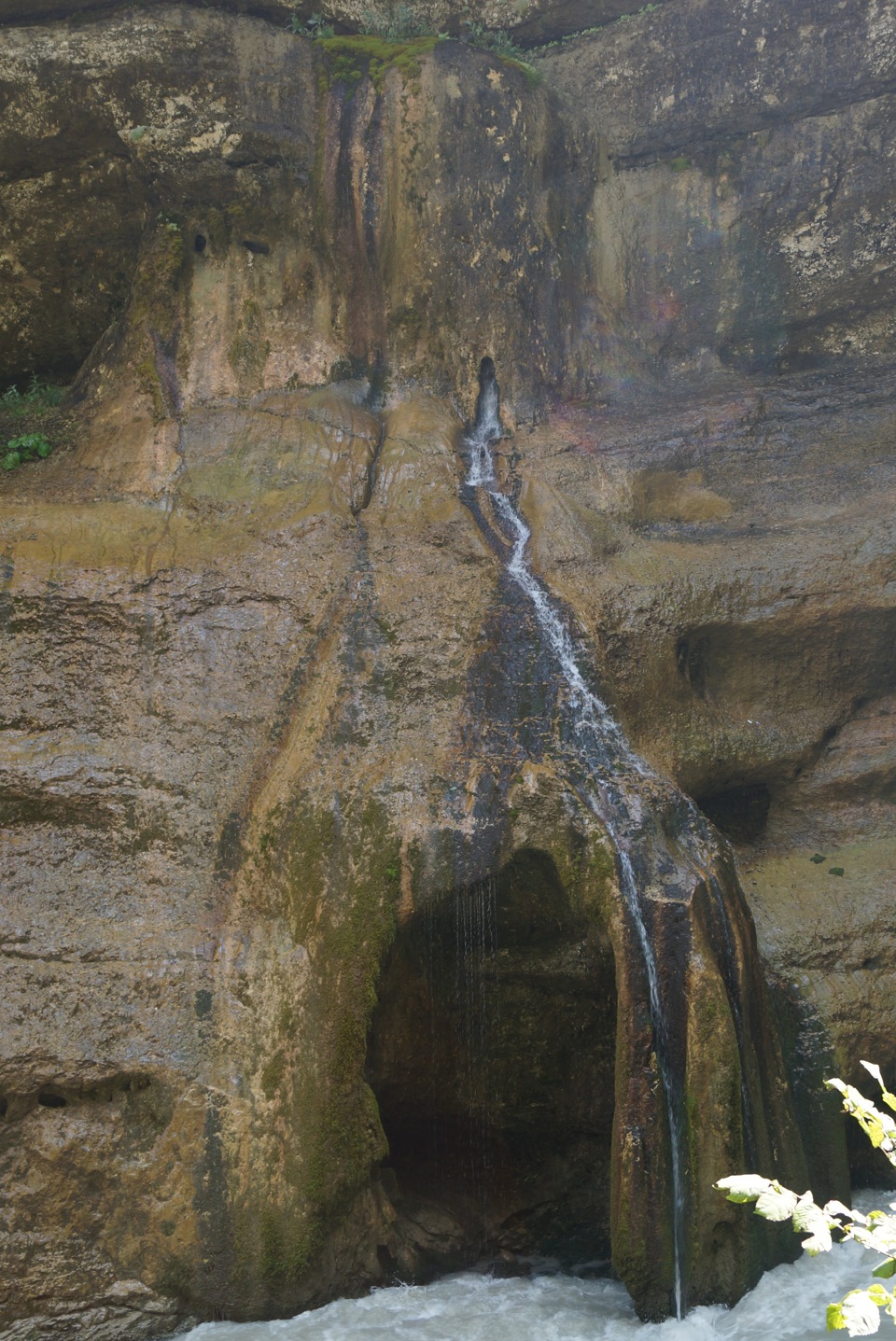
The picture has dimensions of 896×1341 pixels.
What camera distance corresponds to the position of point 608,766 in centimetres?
790

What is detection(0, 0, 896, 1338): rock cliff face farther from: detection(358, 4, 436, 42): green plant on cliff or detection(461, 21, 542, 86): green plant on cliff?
detection(358, 4, 436, 42): green plant on cliff

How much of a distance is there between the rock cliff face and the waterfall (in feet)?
0.30

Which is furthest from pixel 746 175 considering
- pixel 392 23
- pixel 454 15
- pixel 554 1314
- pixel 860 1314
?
pixel 860 1314

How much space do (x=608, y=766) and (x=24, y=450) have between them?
18.9 ft

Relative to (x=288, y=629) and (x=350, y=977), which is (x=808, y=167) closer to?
(x=288, y=629)

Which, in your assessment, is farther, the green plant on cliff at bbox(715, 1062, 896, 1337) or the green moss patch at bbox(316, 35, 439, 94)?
the green moss patch at bbox(316, 35, 439, 94)

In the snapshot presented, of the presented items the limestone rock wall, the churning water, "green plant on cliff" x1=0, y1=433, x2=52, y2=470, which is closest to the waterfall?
the churning water

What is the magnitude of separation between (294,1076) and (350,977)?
651 millimetres

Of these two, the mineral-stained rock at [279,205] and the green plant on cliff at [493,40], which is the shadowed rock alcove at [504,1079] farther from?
the green plant on cliff at [493,40]

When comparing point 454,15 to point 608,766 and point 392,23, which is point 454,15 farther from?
point 608,766

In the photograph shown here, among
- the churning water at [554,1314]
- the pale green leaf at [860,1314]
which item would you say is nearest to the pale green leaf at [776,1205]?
the pale green leaf at [860,1314]

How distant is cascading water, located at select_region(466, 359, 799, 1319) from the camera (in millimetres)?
6828

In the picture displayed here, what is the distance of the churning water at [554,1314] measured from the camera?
658 cm

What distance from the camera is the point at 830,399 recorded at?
10531 millimetres
